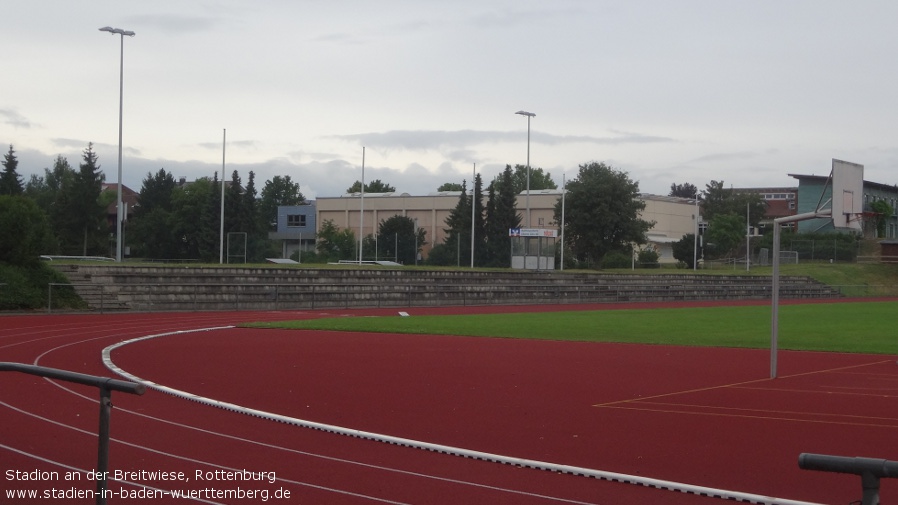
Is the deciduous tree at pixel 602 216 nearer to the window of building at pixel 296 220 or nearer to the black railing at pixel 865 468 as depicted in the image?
the window of building at pixel 296 220

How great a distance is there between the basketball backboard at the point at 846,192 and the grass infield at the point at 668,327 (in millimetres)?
5061

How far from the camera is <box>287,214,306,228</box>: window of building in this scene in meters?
101

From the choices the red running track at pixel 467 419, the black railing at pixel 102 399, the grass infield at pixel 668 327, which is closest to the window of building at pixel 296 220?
the grass infield at pixel 668 327

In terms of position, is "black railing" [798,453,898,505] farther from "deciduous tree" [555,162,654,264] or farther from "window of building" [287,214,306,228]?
"window of building" [287,214,306,228]

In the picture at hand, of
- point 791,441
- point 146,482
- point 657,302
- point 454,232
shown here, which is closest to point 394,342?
point 791,441

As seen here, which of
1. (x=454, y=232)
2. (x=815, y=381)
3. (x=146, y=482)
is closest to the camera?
(x=146, y=482)

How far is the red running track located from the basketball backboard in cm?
284

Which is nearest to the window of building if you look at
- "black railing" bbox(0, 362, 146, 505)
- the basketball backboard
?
the basketball backboard

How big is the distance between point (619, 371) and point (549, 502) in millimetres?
10169

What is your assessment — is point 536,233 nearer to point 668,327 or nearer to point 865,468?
point 668,327

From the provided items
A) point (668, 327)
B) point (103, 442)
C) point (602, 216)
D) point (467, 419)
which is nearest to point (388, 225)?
point (602, 216)

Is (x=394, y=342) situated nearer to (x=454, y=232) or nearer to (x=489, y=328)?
(x=489, y=328)

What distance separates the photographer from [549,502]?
285 inches

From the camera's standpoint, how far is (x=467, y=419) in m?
11.5
